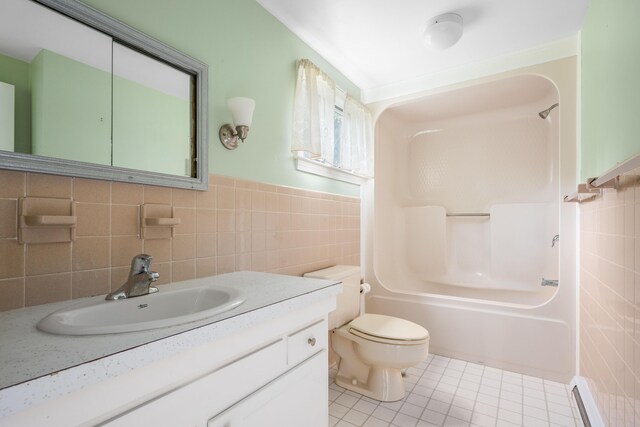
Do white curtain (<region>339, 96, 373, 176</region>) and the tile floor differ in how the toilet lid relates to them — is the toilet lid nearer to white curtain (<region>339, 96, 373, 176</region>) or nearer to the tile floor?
the tile floor

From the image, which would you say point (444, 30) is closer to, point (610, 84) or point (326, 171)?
point (610, 84)

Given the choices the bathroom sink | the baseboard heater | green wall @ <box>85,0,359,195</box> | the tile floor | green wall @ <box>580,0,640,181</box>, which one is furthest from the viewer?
the tile floor

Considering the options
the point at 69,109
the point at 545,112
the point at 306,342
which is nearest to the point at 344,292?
the point at 306,342

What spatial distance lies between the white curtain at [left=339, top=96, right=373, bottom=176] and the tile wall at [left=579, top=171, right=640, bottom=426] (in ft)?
4.68

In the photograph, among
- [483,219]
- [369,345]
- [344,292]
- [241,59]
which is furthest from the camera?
[483,219]

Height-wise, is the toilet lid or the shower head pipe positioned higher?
the shower head pipe

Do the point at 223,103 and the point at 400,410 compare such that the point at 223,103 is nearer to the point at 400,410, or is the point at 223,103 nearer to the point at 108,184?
the point at 108,184

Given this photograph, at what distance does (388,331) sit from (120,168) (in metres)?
1.54

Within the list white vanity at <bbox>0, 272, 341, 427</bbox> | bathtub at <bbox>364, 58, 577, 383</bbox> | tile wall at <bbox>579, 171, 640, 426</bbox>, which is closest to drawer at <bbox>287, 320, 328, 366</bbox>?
white vanity at <bbox>0, 272, 341, 427</bbox>

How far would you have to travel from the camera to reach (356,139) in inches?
97.4

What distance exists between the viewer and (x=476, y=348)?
7.59ft

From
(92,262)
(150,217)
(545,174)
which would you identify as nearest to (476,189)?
(545,174)

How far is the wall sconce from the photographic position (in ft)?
4.70

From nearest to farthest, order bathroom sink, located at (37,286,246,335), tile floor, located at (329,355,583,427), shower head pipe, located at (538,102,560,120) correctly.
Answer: bathroom sink, located at (37,286,246,335) < tile floor, located at (329,355,583,427) < shower head pipe, located at (538,102,560,120)
